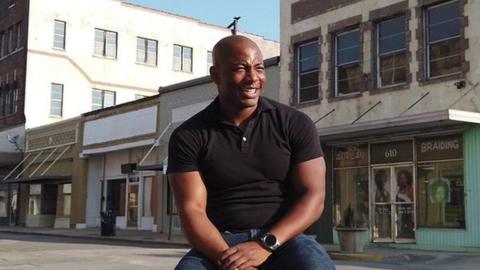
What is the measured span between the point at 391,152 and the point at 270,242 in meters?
17.7

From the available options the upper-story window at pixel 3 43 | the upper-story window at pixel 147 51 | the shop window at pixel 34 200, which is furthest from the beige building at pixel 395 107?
the upper-story window at pixel 3 43

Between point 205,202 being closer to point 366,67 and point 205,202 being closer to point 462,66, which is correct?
point 462,66

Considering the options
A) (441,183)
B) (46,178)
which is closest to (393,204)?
(441,183)

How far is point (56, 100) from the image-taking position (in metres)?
39.8

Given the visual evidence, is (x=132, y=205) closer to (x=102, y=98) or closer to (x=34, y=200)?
(x=34, y=200)

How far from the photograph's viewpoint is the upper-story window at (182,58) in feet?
142

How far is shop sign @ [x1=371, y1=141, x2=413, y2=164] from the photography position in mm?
19781

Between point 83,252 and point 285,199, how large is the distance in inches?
620

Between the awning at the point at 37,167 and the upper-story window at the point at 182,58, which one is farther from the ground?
the upper-story window at the point at 182,58

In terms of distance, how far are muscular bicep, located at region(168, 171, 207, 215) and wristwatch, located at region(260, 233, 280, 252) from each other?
381 mm

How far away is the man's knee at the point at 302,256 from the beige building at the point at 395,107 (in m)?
14.4

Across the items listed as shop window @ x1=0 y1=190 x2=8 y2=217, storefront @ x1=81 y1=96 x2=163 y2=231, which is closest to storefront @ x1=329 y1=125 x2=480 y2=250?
storefront @ x1=81 y1=96 x2=163 y2=231

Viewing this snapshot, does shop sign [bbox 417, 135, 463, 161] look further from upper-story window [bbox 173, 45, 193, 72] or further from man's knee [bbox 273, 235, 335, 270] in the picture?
upper-story window [bbox 173, 45, 193, 72]

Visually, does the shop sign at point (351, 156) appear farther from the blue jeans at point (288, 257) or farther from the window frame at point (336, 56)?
Result: the blue jeans at point (288, 257)
